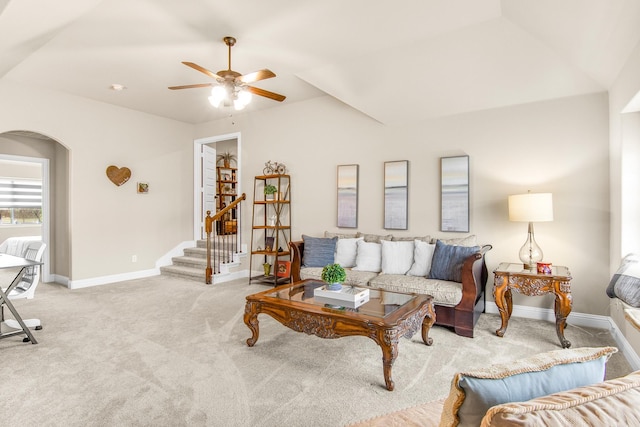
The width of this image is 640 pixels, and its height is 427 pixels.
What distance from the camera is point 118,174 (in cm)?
564

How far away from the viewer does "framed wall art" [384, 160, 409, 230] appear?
179 inches

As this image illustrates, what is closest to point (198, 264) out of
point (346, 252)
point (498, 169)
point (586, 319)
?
point (346, 252)

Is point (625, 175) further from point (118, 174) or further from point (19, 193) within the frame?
point (19, 193)

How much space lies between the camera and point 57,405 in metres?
2.11

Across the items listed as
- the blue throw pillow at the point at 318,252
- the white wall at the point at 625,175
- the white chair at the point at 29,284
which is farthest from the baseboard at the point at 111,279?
the white wall at the point at 625,175

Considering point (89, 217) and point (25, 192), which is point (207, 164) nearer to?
point (89, 217)

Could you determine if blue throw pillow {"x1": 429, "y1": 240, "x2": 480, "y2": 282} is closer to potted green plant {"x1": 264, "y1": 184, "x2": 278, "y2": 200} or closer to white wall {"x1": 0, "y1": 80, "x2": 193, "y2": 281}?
potted green plant {"x1": 264, "y1": 184, "x2": 278, "y2": 200}

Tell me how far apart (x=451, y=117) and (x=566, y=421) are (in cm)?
412

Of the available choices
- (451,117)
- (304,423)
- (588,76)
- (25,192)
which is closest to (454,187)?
(451,117)

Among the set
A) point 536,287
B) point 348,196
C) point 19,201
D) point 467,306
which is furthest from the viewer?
point 19,201

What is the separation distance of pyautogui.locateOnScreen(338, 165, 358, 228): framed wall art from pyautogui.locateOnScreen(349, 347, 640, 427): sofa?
13.4ft

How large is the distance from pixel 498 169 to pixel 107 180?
228 inches

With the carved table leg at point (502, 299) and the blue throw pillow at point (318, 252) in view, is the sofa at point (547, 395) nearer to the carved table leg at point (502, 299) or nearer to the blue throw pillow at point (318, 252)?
the carved table leg at point (502, 299)

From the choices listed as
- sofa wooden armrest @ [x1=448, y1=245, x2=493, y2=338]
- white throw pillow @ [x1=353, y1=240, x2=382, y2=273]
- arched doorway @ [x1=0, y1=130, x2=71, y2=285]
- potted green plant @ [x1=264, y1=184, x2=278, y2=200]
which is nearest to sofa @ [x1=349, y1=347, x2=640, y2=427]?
sofa wooden armrest @ [x1=448, y1=245, x2=493, y2=338]
